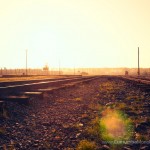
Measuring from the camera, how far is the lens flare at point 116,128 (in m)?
5.41

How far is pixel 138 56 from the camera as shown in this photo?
85.1 m

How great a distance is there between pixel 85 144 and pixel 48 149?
26.2 inches

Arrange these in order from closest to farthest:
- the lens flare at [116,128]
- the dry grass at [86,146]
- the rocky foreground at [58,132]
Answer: the dry grass at [86,146], the rocky foreground at [58,132], the lens flare at [116,128]

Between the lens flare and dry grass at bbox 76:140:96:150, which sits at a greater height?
dry grass at bbox 76:140:96:150

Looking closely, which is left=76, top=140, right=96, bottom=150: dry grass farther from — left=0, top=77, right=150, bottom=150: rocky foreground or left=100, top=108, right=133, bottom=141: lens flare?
left=100, top=108, right=133, bottom=141: lens flare

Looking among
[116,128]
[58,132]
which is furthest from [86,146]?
[116,128]

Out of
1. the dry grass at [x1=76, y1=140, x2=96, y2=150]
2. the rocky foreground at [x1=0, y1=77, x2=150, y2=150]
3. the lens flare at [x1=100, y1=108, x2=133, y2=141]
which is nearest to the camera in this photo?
the dry grass at [x1=76, y1=140, x2=96, y2=150]

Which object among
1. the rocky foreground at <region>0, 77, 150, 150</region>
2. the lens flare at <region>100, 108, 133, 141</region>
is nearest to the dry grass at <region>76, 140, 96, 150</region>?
the rocky foreground at <region>0, 77, 150, 150</region>

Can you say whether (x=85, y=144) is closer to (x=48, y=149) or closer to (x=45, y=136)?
(x=48, y=149)

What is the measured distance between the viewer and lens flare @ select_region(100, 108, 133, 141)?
17.8 feet

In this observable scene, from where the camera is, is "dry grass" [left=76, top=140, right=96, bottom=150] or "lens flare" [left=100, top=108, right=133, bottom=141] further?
"lens flare" [left=100, top=108, right=133, bottom=141]

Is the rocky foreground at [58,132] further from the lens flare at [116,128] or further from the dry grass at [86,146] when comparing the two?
the lens flare at [116,128]

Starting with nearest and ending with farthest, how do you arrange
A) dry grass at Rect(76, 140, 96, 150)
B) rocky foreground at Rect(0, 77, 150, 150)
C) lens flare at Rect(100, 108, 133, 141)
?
1. dry grass at Rect(76, 140, 96, 150)
2. rocky foreground at Rect(0, 77, 150, 150)
3. lens flare at Rect(100, 108, 133, 141)

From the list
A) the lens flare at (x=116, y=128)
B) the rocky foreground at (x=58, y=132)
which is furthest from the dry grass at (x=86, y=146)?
the lens flare at (x=116, y=128)
